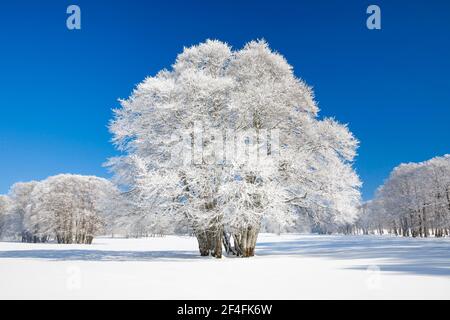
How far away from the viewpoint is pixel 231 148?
24.6 metres

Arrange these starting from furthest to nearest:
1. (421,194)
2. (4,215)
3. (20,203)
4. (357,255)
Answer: (4,215) → (20,203) → (421,194) → (357,255)

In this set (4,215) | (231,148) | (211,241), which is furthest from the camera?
(4,215)

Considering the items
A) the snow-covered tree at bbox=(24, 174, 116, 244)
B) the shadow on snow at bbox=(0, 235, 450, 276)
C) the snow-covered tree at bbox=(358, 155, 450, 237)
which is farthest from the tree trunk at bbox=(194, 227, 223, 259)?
→ the snow-covered tree at bbox=(358, 155, 450, 237)

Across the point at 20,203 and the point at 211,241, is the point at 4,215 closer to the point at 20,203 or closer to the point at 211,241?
the point at 20,203

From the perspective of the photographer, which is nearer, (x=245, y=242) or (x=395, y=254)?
(x=395, y=254)

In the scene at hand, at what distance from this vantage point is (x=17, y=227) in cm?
10125

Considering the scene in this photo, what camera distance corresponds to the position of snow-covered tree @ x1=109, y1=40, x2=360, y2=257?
80.6 ft

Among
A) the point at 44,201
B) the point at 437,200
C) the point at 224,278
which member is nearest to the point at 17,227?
the point at 44,201

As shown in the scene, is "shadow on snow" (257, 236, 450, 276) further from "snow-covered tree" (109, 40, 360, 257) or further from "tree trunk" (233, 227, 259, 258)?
"tree trunk" (233, 227, 259, 258)

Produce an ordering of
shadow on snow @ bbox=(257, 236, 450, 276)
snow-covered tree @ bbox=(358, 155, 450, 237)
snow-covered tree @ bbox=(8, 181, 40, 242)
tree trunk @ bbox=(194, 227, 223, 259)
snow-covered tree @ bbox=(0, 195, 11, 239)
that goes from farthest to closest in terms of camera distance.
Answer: snow-covered tree @ bbox=(0, 195, 11, 239), snow-covered tree @ bbox=(8, 181, 40, 242), snow-covered tree @ bbox=(358, 155, 450, 237), tree trunk @ bbox=(194, 227, 223, 259), shadow on snow @ bbox=(257, 236, 450, 276)

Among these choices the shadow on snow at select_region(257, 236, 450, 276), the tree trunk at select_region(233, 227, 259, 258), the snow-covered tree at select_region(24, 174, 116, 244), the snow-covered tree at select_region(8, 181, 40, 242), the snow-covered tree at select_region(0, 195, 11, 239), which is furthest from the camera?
the snow-covered tree at select_region(0, 195, 11, 239)

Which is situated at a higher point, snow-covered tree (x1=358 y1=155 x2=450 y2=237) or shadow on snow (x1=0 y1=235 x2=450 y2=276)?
snow-covered tree (x1=358 y1=155 x2=450 y2=237)

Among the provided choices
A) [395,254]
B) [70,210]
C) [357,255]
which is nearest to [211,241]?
[357,255]

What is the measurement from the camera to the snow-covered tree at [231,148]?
24.6 m
